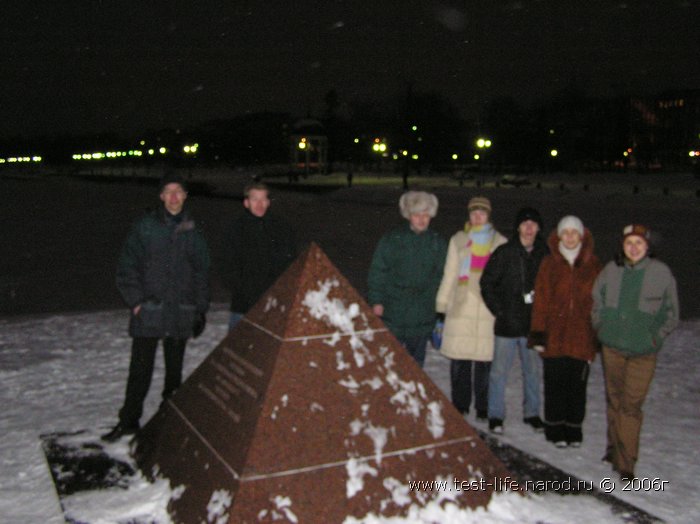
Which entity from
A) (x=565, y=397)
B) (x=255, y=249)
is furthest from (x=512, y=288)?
(x=255, y=249)

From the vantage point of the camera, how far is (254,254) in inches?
227

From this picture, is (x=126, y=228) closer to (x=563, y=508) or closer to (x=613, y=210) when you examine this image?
(x=613, y=210)

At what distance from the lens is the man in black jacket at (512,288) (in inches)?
205

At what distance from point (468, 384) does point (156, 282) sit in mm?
2242

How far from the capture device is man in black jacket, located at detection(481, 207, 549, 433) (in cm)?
520

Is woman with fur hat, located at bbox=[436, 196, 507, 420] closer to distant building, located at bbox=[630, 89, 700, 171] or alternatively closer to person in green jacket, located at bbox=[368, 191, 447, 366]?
person in green jacket, located at bbox=[368, 191, 447, 366]

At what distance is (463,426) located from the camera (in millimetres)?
4059

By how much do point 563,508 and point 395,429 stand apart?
95 centimetres

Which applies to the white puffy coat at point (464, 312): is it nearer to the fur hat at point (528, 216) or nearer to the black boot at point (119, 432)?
the fur hat at point (528, 216)

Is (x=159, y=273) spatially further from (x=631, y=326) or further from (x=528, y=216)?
(x=631, y=326)

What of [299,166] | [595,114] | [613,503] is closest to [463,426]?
[613,503]

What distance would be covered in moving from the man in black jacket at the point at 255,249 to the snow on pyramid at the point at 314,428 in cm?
138

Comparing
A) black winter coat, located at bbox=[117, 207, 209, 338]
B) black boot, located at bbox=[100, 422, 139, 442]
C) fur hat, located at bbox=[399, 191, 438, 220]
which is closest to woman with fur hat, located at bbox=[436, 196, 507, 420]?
fur hat, located at bbox=[399, 191, 438, 220]

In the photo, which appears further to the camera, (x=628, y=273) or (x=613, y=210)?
(x=613, y=210)
